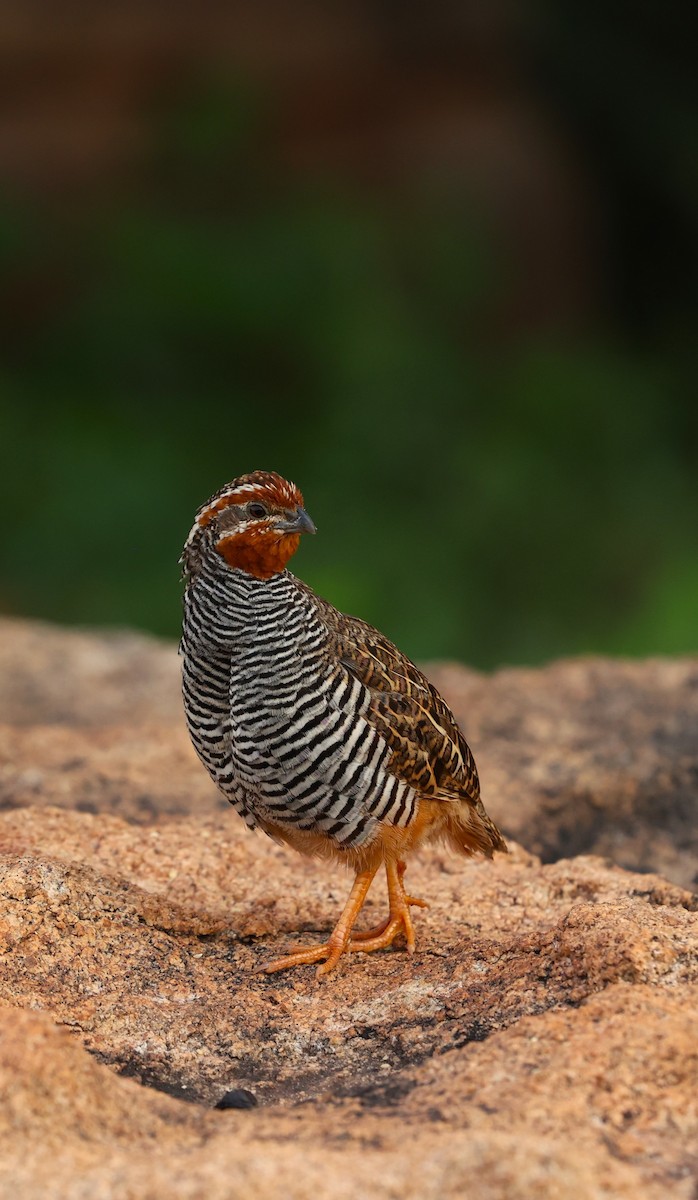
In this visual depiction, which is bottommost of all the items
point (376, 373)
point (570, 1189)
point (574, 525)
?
point (570, 1189)

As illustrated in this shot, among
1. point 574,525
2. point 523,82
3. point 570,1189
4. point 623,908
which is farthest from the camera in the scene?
point 523,82

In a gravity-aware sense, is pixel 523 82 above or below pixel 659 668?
above

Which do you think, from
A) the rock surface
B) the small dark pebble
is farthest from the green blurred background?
the small dark pebble

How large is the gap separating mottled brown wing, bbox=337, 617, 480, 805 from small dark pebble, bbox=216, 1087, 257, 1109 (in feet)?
3.99

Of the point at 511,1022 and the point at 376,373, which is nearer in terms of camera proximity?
the point at 511,1022

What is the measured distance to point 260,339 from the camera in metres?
11.5

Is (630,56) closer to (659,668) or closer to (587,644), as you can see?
(587,644)

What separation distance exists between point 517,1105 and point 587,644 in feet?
22.4

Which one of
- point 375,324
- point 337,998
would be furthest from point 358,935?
point 375,324

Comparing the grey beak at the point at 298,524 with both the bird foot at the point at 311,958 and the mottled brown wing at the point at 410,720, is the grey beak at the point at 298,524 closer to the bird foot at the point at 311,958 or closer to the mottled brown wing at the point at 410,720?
the mottled brown wing at the point at 410,720

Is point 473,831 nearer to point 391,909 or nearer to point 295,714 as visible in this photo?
point 391,909

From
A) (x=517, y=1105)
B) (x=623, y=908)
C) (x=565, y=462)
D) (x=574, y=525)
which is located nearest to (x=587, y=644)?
(x=574, y=525)

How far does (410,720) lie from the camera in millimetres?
4180

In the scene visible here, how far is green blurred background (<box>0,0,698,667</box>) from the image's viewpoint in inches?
398
